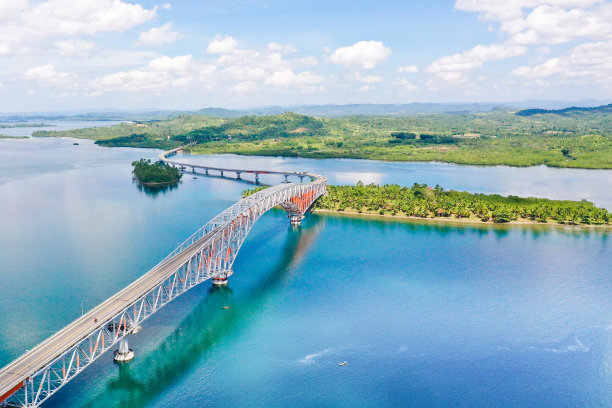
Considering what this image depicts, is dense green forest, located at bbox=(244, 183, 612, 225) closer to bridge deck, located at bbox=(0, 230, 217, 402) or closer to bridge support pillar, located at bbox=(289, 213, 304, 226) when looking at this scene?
bridge support pillar, located at bbox=(289, 213, 304, 226)

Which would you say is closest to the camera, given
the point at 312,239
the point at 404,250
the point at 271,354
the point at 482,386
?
the point at 482,386

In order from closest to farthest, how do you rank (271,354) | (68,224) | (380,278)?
(271,354), (380,278), (68,224)

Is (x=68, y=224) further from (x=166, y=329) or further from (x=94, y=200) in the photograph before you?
(x=166, y=329)

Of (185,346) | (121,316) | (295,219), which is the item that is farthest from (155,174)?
(121,316)

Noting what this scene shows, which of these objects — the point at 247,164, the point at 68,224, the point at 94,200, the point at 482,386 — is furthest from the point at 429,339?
the point at 247,164

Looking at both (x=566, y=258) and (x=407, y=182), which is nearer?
(x=566, y=258)

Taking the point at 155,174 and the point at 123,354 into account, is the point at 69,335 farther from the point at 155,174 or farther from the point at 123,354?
the point at 155,174

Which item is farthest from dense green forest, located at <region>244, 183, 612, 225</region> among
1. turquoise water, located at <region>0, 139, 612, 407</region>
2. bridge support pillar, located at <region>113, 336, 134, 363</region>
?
bridge support pillar, located at <region>113, 336, 134, 363</region>

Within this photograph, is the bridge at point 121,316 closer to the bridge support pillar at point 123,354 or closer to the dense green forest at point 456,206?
the bridge support pillar at point 123,354
